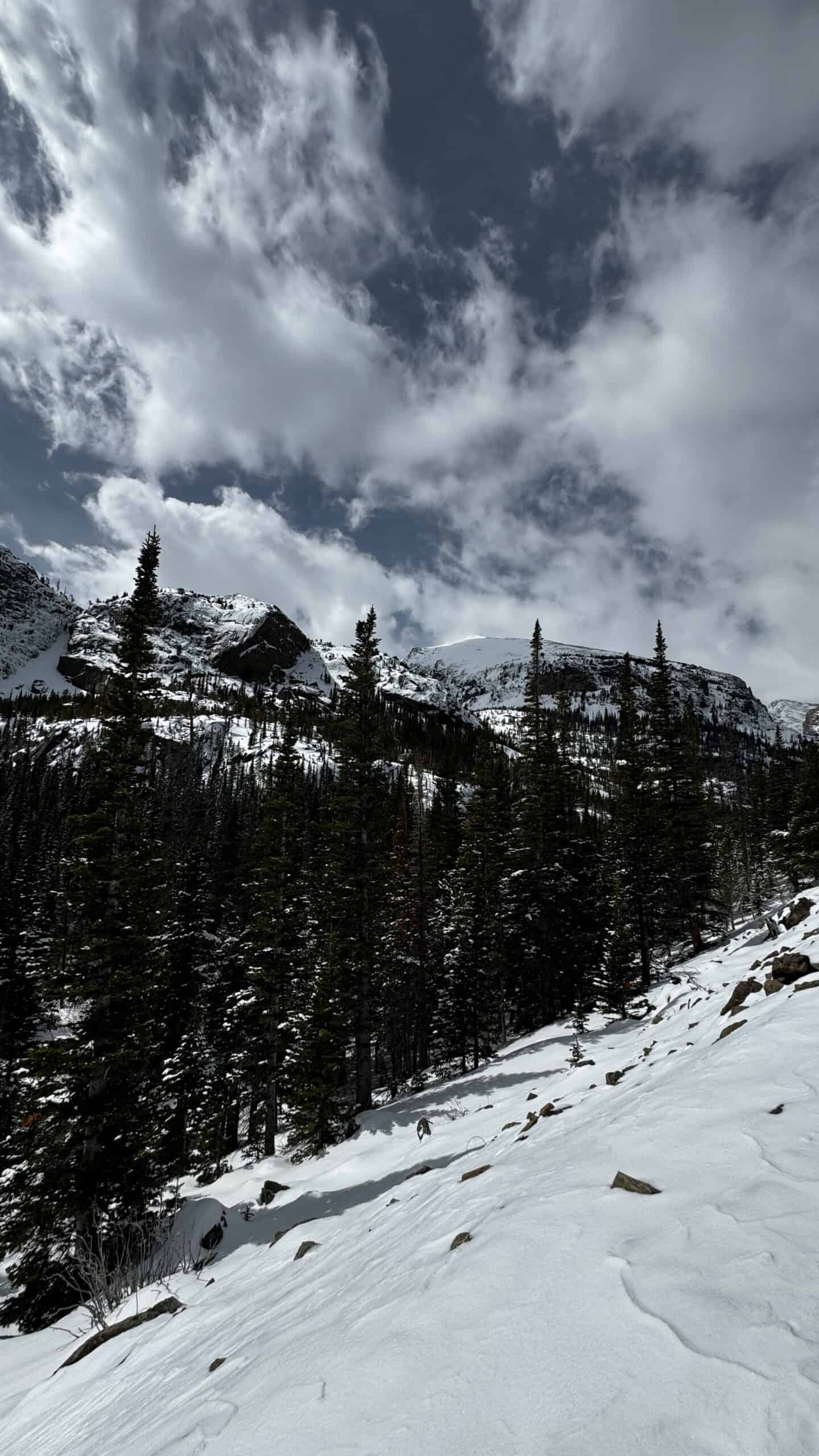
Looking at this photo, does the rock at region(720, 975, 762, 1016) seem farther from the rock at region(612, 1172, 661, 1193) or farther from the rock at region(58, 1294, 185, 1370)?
the rock at region(58, 1294, 185, 1370)

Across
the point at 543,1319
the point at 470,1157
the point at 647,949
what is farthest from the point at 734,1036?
the point at 647,949

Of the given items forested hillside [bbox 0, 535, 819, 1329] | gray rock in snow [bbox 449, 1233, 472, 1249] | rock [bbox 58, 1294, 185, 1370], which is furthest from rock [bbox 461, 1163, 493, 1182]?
forested hillside [bbox 0, 535, 819, 1329]

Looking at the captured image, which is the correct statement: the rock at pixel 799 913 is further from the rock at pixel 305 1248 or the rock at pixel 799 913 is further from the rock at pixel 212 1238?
the rock at pixel 212 1238

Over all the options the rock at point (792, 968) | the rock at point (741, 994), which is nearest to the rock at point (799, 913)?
the rock at point (741, 994)

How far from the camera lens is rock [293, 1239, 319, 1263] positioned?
7.07 metres

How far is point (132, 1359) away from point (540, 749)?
28.6m

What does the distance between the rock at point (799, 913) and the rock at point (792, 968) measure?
6013 millimetres

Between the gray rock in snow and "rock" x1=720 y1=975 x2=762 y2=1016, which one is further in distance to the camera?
"rock" x1=720 y1=975 x2=762 y2=1016

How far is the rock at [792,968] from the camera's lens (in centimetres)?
845

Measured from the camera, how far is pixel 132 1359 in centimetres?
526

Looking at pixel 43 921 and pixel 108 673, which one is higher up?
pixel 108 673

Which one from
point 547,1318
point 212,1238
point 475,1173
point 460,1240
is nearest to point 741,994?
point 475,1173

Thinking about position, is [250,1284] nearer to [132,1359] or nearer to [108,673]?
[132,1359]

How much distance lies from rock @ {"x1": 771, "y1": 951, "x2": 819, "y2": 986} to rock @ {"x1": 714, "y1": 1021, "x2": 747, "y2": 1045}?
1600 mm
